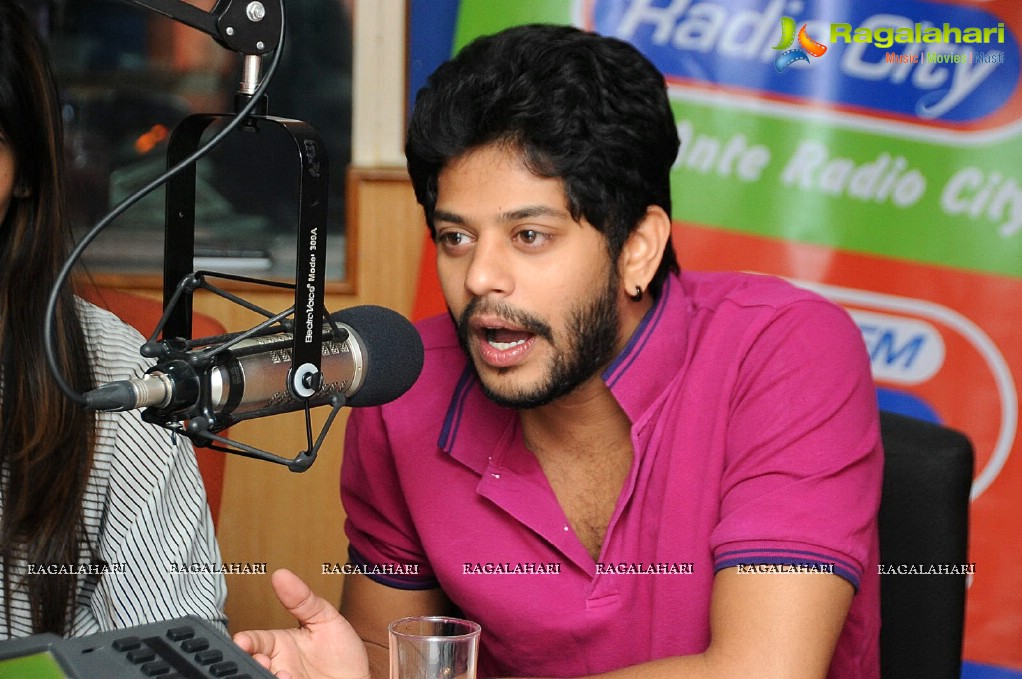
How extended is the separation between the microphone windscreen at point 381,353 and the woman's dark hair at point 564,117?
1.68ft

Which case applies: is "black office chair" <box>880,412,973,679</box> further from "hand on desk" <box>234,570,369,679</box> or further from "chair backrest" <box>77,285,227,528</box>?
"chair backrest" <box>77,285,227,528</box>

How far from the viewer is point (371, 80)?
9.33 ft

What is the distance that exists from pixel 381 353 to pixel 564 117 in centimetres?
63

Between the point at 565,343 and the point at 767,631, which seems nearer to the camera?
the point at 767,631

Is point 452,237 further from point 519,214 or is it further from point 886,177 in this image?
point 886,177

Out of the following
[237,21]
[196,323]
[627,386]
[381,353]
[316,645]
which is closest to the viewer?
[237,21]

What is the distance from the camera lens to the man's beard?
4.89ft

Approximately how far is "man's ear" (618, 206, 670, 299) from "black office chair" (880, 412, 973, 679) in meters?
0.40

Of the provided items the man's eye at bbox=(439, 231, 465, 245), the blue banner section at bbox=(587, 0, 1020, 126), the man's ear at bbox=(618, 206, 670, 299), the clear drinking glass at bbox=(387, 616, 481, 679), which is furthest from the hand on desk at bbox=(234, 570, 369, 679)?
the blue banner section at bbox=(587, 0, 1020, 126)

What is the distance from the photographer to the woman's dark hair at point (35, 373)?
1.44m

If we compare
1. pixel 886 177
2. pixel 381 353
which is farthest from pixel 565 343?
pixel 886 177

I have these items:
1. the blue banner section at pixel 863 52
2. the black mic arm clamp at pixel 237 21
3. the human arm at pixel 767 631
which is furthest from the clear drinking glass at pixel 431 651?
the blue banner section at pixel 863 52

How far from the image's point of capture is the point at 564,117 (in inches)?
59.9

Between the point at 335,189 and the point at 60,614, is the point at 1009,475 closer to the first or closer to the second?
the point at 335,189
